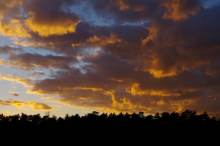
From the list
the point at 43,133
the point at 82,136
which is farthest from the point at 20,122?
the point at 82,136

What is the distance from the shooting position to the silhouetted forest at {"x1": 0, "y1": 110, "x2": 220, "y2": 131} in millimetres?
54031

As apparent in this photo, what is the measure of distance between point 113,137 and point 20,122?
9.41m

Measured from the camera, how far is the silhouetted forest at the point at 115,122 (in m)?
54.0

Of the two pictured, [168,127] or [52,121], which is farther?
[52,121]

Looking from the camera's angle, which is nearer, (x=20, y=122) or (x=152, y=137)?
(x=152, y=137)

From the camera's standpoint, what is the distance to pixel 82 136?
54375 mm

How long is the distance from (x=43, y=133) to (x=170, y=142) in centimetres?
1182

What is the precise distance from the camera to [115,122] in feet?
183

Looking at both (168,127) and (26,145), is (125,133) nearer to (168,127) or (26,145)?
(168,127)

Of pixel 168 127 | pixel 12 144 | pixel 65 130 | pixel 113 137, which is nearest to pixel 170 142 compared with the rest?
pixel 168 127

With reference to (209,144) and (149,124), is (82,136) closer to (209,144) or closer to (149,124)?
(149,124)

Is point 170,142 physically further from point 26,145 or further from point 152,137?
point 26,145

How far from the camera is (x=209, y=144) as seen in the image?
52.4m

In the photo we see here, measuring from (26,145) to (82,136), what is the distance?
5230mm
